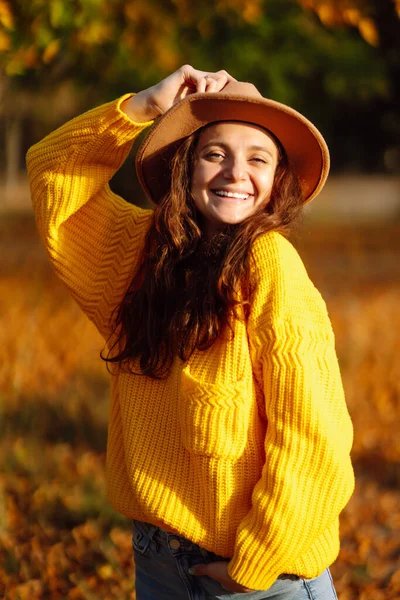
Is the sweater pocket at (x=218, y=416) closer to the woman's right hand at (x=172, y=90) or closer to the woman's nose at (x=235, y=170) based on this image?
the woman's nose at (x=235, y=170)

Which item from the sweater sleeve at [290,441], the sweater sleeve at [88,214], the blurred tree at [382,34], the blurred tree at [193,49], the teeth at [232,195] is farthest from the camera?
the blurred tree at [382,34]

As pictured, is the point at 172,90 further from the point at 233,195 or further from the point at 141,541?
the point at 141,541

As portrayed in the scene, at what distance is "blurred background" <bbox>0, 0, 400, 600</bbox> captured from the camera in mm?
3588

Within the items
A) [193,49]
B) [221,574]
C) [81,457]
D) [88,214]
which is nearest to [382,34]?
[193,49]

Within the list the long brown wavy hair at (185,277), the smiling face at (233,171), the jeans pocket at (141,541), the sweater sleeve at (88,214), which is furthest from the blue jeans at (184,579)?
the smiling face at (233,171)

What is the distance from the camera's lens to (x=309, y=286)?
6.20ft

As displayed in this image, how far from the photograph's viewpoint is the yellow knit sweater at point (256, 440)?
1765mm

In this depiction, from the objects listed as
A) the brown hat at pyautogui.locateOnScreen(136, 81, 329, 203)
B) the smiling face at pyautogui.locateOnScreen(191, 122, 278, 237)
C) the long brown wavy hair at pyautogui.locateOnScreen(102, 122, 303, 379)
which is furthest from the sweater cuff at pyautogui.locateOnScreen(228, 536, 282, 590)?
the brown hat at pyautogui.locateOnScreen(136, 81, 329, 203)

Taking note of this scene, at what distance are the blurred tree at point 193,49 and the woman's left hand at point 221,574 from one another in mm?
2124

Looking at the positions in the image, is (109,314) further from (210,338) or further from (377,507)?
(377,507)

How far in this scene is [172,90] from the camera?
2102 millimetres

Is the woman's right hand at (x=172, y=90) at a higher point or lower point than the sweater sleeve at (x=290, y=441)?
higher

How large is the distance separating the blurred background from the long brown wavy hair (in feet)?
0.91

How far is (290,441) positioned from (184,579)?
47 cm
